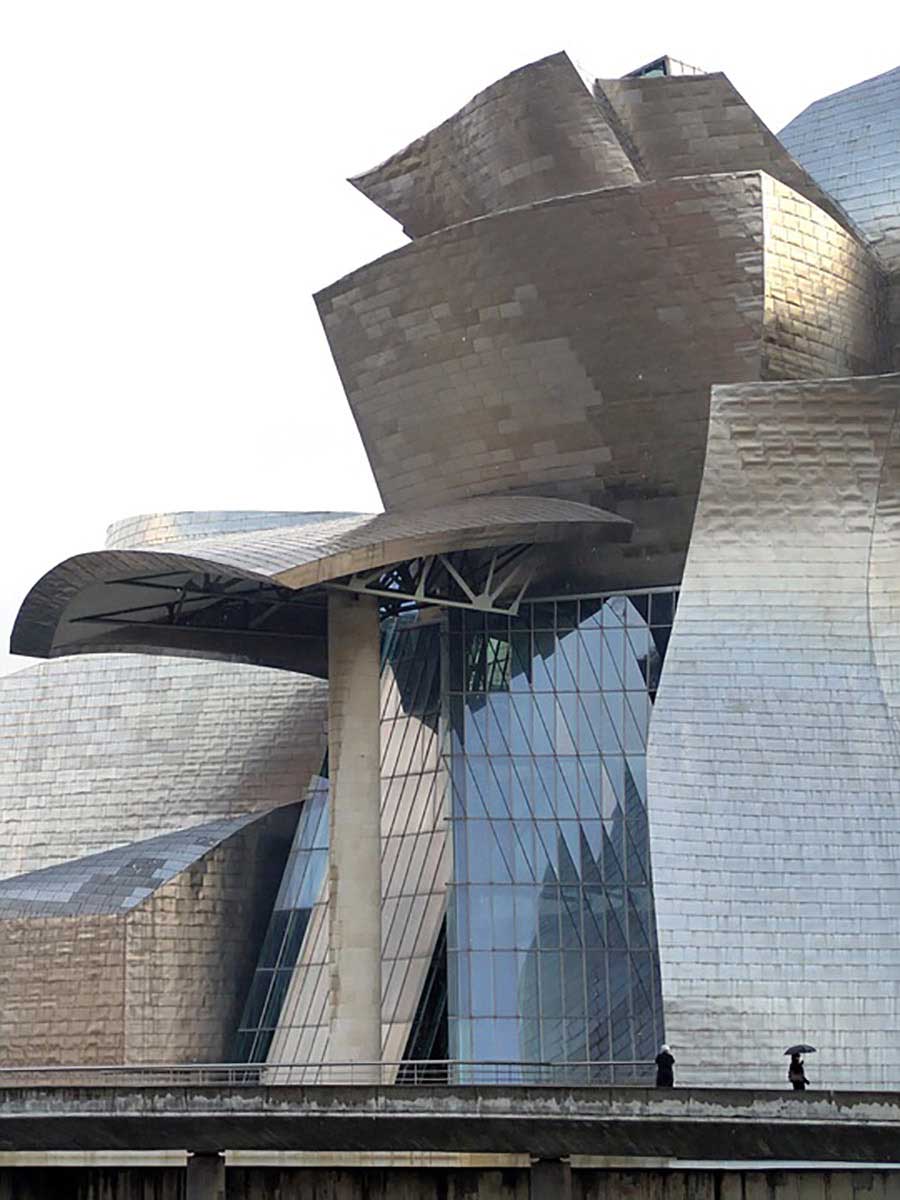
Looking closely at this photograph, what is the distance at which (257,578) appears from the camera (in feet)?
121

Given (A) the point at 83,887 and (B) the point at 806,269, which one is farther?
(A) the point at 83,887

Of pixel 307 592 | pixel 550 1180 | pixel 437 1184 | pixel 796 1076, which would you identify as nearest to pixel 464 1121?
pixel 437 1184

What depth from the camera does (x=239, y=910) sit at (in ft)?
150

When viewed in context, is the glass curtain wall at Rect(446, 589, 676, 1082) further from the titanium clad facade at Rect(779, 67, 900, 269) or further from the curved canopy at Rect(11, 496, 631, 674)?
the titanium clad facade at Rect(779, 67, 900, 269)

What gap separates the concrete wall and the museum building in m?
8.88

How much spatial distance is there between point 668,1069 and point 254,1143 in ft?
18.9

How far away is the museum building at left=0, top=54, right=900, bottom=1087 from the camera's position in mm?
35312

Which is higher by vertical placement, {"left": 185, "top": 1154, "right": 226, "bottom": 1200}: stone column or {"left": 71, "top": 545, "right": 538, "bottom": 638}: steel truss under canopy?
{"left": 71, "top": 545, "right": 538, "bottom": 638}: steel truss under canopy

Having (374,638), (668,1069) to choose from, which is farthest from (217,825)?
(668,1069)

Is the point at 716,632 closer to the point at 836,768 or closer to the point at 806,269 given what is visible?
the point at 836,768

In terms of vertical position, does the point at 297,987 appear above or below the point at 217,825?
below

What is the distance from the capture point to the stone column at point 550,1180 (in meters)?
24.1

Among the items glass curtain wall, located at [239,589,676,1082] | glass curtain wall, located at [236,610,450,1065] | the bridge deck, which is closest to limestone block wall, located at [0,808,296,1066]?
glass curtain wall, located at [236,610,450,1065]

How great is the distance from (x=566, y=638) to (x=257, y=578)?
269 inches
